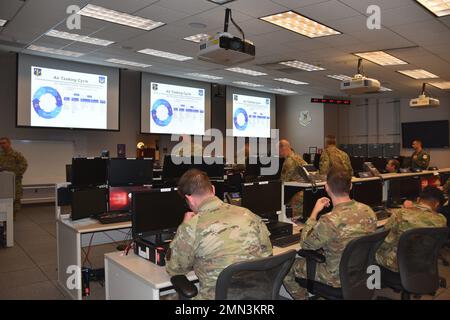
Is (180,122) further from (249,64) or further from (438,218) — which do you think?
(438,218)

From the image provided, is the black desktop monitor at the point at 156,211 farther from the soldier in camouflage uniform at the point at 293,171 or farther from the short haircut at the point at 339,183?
the soldier in camouflage uniform at the point at 293,171

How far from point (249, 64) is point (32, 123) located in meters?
4.55

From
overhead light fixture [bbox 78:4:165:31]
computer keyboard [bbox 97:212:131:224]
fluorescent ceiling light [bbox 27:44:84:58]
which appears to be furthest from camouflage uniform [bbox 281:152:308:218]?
fluorescent ceiling light [bbox 27:44:84:58]

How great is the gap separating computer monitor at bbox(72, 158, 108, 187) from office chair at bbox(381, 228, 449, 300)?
2.80 m

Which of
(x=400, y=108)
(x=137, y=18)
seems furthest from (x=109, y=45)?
(x=400, y=108)

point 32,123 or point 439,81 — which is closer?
point 32,123

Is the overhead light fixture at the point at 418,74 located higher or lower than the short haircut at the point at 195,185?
higher

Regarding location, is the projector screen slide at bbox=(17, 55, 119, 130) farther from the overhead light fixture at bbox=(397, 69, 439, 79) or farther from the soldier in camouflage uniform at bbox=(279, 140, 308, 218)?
the overhead light fixture at bbox=(397, 69, 439, 79)

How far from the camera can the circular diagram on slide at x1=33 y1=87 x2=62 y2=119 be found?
7.41 meters

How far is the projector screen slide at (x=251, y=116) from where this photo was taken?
10.8m

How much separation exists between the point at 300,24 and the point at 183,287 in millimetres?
4391

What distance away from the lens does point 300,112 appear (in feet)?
40.5

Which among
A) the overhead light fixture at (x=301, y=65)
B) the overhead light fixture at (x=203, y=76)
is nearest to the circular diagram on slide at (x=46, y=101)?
the overhead light fixture at (x=203, y=76)

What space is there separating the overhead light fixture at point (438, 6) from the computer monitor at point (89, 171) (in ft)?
13.0
